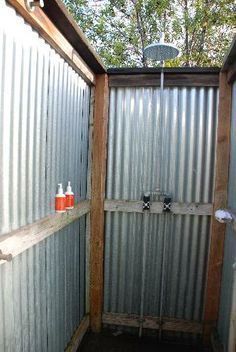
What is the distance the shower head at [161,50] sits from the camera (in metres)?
3.43

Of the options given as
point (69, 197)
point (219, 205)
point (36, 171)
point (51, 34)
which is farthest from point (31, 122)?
point (219, 205)

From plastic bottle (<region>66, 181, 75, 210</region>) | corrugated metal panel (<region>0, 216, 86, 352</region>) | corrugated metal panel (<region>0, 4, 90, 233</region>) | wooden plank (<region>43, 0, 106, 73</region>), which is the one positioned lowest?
corrugated metal panel (<region>0, 216, 86, 352</region>)

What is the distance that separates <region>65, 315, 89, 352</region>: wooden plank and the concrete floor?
0.11 metres

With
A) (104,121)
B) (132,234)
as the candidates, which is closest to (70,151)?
(104,121)

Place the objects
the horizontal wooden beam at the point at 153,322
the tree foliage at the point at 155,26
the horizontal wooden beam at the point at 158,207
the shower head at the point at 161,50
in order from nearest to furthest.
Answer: the shower head at the point at 161,50 < the horizontal wooden beam at the point at 158,207 < the horizontal wooden beam at the point at 153,322 < the tree foliage at the point at 155,26

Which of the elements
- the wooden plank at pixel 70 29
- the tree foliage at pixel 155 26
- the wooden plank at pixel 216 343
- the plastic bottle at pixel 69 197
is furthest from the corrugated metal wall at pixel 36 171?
the tree foliage at pixel 155 26

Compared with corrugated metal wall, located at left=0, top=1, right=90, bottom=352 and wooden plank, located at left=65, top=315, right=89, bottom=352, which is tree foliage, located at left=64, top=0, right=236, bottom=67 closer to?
corrugated metal wall, located at left=0, top=1, right=90, bottom=352

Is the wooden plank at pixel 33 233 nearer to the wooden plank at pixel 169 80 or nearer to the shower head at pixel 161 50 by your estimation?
the wooden plank at pixel 169 80

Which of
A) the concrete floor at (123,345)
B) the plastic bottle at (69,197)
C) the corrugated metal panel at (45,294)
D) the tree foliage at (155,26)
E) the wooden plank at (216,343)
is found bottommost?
the concrete floor at (123,345)

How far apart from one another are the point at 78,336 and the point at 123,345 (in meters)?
0.68

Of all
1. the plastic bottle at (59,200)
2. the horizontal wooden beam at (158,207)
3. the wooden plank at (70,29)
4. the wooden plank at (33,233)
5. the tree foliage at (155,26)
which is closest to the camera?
the wooden plank at (33,233)

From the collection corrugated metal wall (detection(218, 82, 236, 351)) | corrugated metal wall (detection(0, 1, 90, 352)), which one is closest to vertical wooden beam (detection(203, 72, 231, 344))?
corrugated metal wall (detection(218, 82, 236, 351))

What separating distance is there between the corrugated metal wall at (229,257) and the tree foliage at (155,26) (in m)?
7.19

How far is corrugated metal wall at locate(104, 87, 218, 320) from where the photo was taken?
4.19 meters
